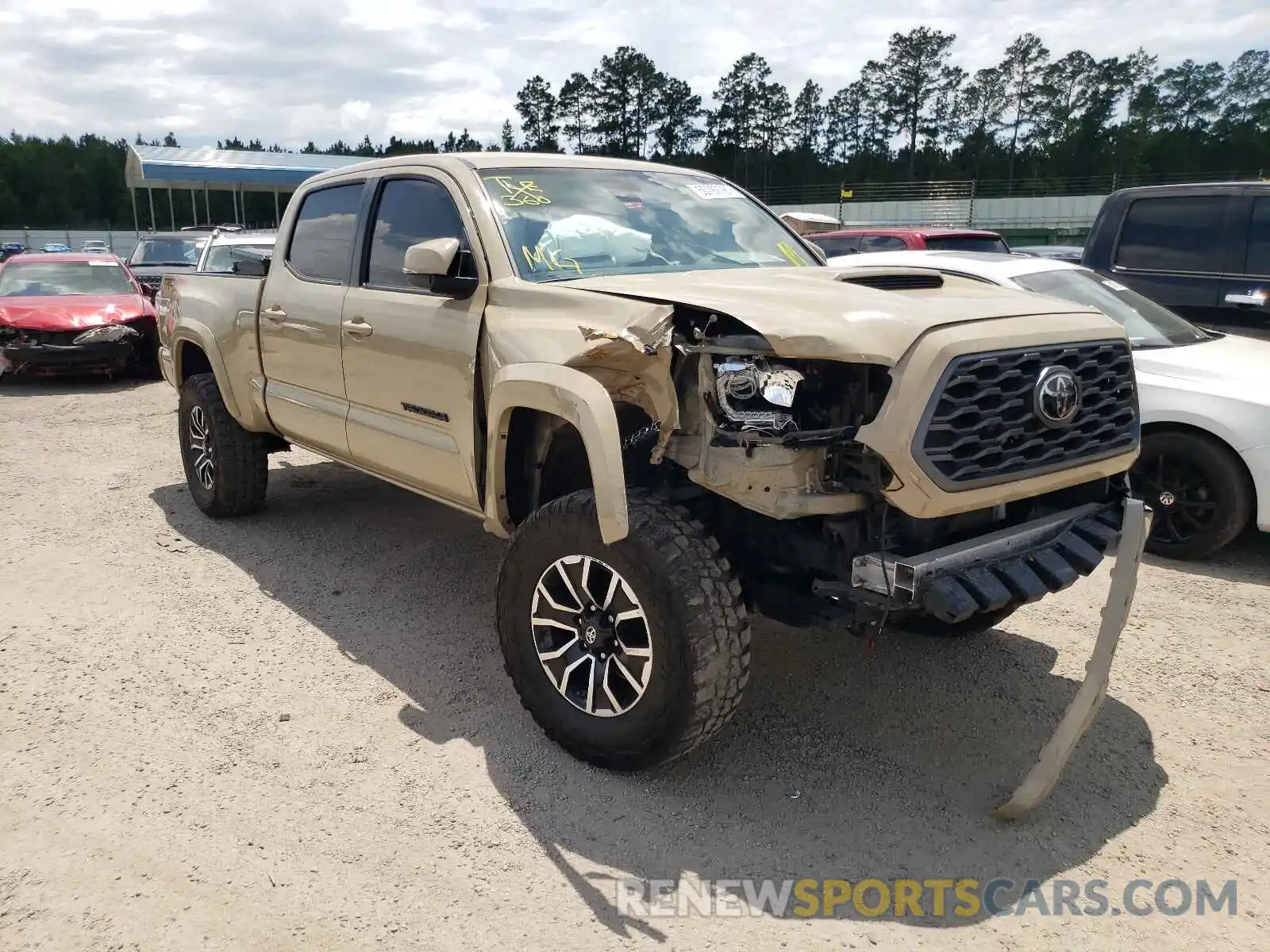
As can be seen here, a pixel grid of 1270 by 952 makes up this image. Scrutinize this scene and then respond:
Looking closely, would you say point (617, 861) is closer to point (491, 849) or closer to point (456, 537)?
point (491, 849)

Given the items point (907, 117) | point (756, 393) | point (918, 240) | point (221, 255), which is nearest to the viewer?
point (756, 393)

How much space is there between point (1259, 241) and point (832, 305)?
239 inches

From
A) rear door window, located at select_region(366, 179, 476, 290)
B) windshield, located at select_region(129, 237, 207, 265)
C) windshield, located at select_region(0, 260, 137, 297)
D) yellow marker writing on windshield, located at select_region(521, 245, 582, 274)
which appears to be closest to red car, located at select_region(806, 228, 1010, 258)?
rear door window, located at select_region(366, 179, 476, 290)

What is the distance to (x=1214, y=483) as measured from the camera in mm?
5266

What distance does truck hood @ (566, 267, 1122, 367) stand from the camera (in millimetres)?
2727

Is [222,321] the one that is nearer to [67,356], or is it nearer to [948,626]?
[948,626]

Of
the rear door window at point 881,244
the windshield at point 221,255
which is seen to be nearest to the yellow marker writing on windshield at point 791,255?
the rear door window at point 881,244

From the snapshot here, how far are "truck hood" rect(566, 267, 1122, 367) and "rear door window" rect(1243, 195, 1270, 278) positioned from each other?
5.04m

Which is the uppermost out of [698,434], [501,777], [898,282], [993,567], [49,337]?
[898,282]

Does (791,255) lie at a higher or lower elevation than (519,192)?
lower

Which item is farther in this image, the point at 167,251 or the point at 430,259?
the point at 167,251

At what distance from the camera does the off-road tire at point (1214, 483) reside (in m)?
5.20

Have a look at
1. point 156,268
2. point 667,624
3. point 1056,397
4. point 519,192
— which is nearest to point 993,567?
point 1056,397

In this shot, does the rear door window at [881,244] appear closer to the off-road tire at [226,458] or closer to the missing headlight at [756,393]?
the off-road tire at [226,458]
